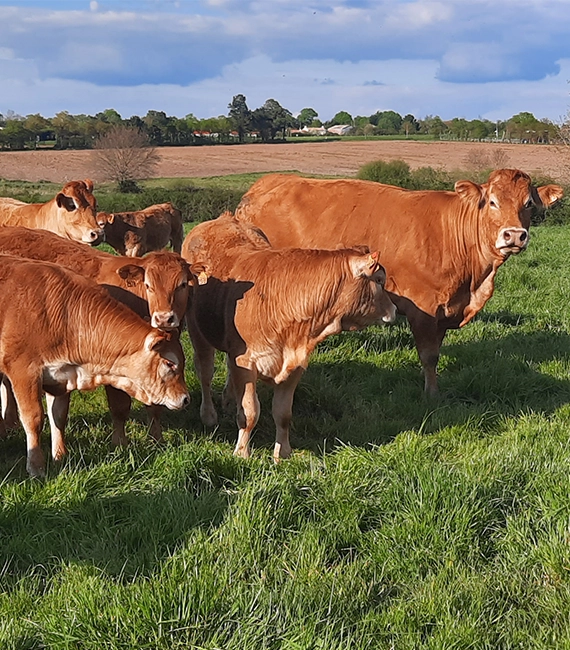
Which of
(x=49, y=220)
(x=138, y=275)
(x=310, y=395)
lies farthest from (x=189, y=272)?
(x=49, y=220)

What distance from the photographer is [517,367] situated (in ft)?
24.9

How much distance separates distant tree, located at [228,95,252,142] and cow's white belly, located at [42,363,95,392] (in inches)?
3846

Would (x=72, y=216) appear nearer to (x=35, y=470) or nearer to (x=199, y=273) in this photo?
(x=199, y=273)

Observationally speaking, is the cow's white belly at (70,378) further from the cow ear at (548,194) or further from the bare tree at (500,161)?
the bare tree at (500,161)

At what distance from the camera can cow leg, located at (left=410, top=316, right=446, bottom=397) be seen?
7.18 metres

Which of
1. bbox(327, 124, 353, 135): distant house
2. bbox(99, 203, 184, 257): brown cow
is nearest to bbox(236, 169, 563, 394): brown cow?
bbox(99, 203, 184, 257): brown cow

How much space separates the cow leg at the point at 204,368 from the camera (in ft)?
21.0

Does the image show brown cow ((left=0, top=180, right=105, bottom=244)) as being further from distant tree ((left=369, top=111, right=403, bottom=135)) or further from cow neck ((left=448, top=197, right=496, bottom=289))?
distant tree ((left=369, top=111, right=403, bottom=135))

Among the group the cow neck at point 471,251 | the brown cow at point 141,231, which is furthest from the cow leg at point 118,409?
the brown cow at point 141,231

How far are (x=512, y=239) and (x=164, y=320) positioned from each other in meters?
3.52

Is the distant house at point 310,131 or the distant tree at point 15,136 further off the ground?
the distant house at point 310,131

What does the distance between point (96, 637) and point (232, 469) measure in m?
1.92

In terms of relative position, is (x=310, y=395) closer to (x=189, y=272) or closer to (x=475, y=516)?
(x=189, y=272)

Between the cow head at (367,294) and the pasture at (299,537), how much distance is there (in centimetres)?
97
